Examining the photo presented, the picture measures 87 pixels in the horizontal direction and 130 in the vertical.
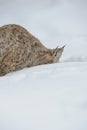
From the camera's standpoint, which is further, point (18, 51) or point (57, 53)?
point (57, 53)

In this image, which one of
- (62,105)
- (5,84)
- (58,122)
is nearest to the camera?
(58,122)

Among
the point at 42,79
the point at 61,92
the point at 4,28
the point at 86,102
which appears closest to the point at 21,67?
the point at 4,28

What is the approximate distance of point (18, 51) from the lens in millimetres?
4516

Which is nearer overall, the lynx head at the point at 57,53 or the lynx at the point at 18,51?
the lynx at the point at 18,51

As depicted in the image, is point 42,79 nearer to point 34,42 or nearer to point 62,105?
point 62,105

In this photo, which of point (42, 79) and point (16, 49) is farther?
point (16, 49)

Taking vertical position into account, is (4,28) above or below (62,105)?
above

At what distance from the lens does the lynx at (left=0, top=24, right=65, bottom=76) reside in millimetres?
4391

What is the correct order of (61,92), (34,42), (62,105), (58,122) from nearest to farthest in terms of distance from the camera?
(58,122) < (62,105) < (61,92) < (34,42)

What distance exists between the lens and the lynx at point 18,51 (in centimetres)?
439

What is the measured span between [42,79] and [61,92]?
406 millimetres

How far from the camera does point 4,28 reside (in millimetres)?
4625

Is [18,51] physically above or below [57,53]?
above

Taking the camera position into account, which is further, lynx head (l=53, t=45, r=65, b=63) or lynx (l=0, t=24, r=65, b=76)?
lynx head (l=53, t=45, r=65, b=63)
